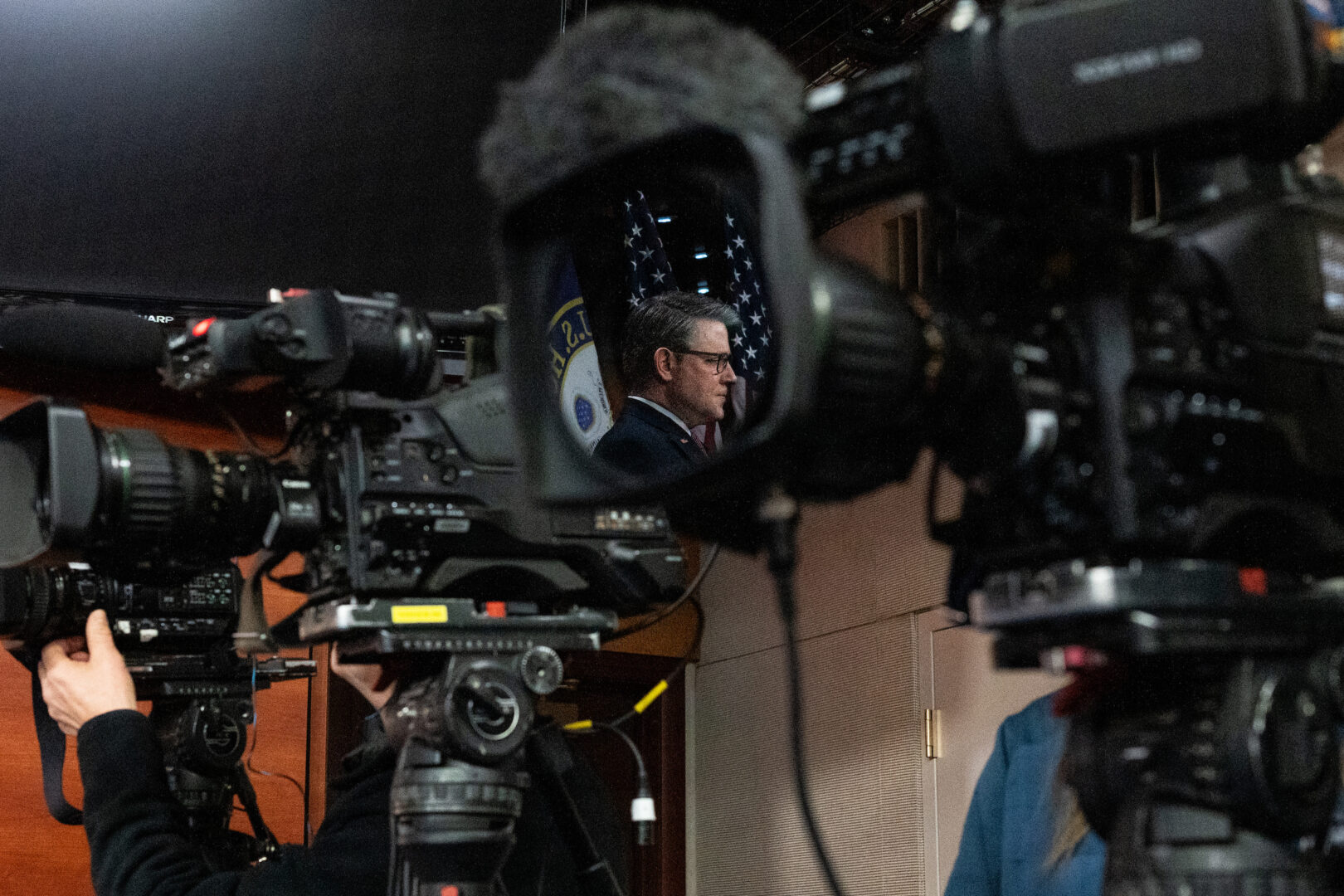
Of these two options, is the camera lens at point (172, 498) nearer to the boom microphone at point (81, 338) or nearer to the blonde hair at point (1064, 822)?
the boom microphone at point (81, 338)

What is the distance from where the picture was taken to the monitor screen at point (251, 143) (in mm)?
2580

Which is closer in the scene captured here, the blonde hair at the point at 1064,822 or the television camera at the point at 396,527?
the blonde hair at the point at 1064,822

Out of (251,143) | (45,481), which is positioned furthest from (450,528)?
(251,143)

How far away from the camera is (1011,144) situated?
0.71m

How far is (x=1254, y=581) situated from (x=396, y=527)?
2.95 feet

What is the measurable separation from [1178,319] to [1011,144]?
15 cm

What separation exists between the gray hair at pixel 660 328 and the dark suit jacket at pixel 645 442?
10cm

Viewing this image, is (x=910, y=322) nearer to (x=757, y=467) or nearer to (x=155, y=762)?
(x=757, y=467)

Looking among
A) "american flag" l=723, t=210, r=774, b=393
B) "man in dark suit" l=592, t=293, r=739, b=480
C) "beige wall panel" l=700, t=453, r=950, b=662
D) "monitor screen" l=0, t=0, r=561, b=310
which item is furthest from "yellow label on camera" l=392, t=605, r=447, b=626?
"american flag" l=723, t=210, r=774, b=393

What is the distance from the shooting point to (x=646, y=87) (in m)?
0.70

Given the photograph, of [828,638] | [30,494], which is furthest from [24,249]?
[828,638]

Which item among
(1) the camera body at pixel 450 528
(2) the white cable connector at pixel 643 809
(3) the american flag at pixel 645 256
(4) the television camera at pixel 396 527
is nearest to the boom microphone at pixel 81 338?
(4) the television camera at pixel 396 527

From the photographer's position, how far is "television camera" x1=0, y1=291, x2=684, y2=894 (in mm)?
1374

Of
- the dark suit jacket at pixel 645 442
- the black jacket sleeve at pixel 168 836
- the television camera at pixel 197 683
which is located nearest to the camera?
the black jacket sleeve at pixel 168 836
